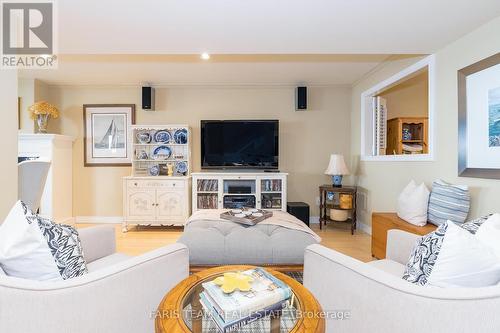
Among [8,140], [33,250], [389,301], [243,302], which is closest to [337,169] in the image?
[389,301]

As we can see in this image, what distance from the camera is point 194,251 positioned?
1.88m

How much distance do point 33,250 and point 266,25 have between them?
1994mm

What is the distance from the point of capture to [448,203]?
2.06 m

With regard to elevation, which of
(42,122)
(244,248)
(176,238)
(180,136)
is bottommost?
(176,238)

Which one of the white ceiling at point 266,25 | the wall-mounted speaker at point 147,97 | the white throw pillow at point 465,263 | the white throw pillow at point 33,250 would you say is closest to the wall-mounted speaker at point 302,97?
the white ceiling at point 266,25

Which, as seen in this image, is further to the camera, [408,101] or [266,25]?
[408,101]

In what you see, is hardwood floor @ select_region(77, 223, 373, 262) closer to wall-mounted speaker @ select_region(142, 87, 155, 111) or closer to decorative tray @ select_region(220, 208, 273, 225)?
decorative tray @ select_region(220, 208, 273, 225)

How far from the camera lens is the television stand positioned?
378 cm

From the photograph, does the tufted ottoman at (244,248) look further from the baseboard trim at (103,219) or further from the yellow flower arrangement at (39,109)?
the yellow flower arrangement at (39,109)

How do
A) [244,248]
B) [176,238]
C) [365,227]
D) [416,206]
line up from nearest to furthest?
[244,248] < [416,206] < [176,238] < [365,227]

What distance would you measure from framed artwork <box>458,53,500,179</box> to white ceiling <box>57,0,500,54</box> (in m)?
0.37

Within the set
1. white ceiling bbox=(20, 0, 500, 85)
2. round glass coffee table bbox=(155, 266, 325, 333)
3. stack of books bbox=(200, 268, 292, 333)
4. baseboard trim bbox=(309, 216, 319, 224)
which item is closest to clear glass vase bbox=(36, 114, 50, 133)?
white ceiling bbox=(20, 0, 500, 85)

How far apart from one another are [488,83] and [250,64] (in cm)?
237

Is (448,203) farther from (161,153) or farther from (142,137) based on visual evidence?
(142,137)
